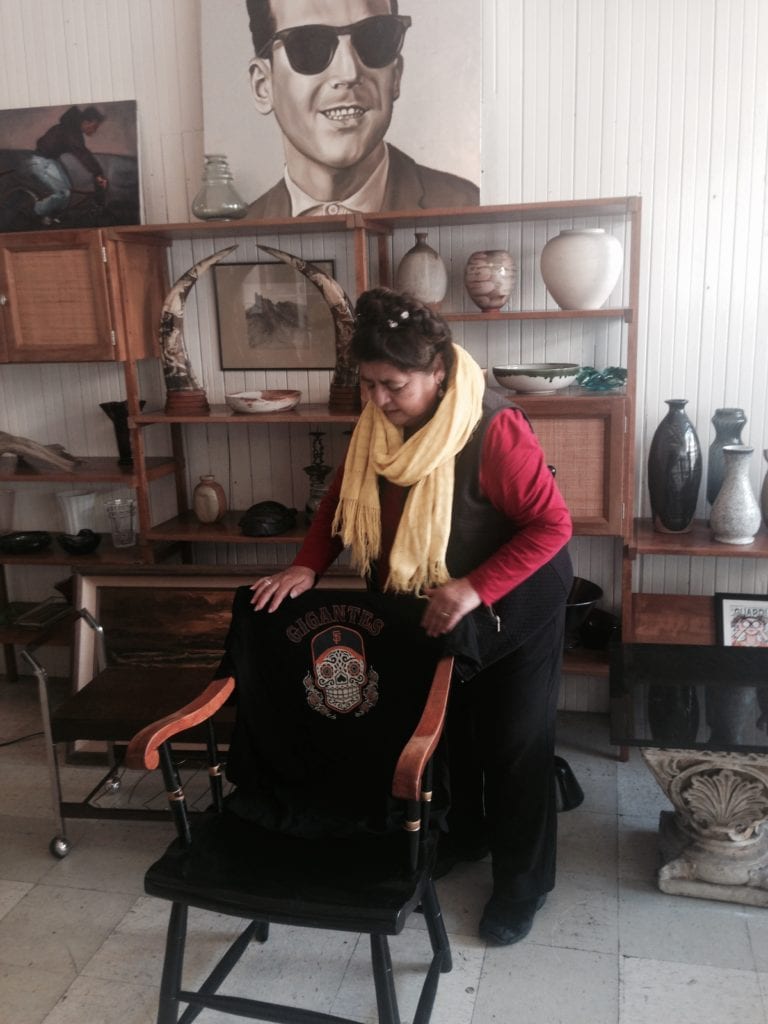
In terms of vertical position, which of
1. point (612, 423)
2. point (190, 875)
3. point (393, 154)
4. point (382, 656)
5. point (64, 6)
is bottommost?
point (190, 875)

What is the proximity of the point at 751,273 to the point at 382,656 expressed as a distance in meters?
1.84

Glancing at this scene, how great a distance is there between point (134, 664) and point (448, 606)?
5.20 feet

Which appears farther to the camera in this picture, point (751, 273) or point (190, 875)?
point (751, 273)

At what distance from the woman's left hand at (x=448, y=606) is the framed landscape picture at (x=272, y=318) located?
1566 mm

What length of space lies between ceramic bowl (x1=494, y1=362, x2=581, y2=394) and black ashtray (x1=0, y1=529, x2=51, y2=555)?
185cm

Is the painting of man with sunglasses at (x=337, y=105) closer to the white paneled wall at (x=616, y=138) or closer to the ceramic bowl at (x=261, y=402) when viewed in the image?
the white paneled wall at (x=616, y=138)

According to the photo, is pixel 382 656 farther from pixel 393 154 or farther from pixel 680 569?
pixel 393 154

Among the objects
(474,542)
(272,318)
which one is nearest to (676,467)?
(474,542)

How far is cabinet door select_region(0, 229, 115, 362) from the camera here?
303 centimetres

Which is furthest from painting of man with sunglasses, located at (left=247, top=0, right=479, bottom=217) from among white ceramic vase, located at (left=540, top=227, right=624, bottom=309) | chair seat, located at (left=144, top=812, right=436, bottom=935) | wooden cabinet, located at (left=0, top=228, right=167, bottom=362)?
chair seat, located at (left=144, top=812, right=436, bottom=935)

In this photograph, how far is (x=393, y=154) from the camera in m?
2.98

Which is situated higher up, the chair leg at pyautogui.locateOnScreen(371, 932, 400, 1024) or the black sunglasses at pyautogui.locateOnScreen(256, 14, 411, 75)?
the black sunglasses at pyautogui.locateOnScreen(256, 14, 411, 75)

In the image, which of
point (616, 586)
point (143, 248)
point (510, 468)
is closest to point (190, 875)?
point (510, 468)

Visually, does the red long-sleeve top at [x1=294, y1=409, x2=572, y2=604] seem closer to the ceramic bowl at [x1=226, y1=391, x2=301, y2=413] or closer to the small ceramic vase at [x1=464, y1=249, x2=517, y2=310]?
the small ceramic vase at [x1=464, y1=249, x2=517, y2=310]
